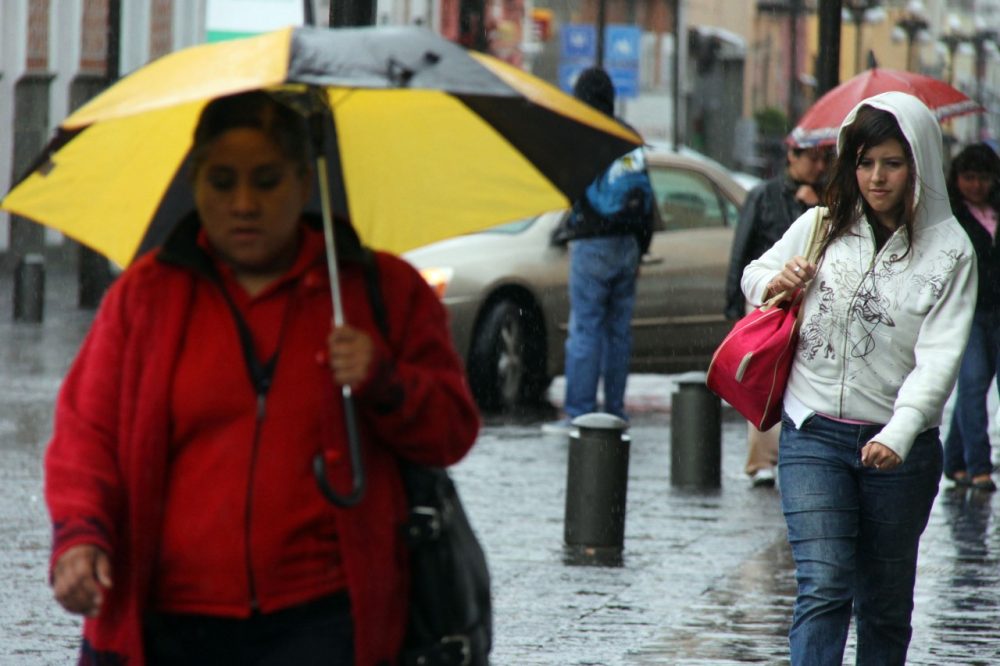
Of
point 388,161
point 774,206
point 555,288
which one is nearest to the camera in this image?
point 388,161

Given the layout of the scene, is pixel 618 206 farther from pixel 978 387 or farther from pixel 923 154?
pixel 923 154

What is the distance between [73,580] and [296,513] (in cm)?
37

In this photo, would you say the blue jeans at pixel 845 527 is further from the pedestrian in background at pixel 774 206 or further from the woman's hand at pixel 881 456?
the pedestrian in background at pixel 774 206

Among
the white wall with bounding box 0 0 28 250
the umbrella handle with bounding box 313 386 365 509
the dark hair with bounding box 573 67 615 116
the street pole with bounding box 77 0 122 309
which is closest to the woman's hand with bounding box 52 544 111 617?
the umbrella handle with bounding box 313 386 365 509

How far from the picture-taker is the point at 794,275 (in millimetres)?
5094

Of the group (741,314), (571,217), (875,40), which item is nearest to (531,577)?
(741,314)

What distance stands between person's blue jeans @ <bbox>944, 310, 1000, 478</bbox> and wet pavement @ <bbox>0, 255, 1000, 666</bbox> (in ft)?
0.87

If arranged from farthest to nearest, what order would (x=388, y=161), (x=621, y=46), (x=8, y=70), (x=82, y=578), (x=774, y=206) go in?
(x=621, y=46) → (x=8, y=70) → (x=774, y=206) → (x=388, y=161) → (x=82, y=578)

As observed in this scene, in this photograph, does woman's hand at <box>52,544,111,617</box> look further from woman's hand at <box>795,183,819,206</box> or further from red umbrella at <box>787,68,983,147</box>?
woman's hand at <box>795,183,819,206</box>

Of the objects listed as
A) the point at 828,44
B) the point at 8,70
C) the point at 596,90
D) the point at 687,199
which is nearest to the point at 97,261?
the point at 8,70

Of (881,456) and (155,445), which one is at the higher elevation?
(155,445)

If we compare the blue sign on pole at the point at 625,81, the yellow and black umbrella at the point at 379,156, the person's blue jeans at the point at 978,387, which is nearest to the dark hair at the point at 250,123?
the yellow and black umbrella at the point at 379,156

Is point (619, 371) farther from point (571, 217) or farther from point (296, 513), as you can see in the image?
point (296, 513)

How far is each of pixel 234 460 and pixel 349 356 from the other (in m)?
0.26
